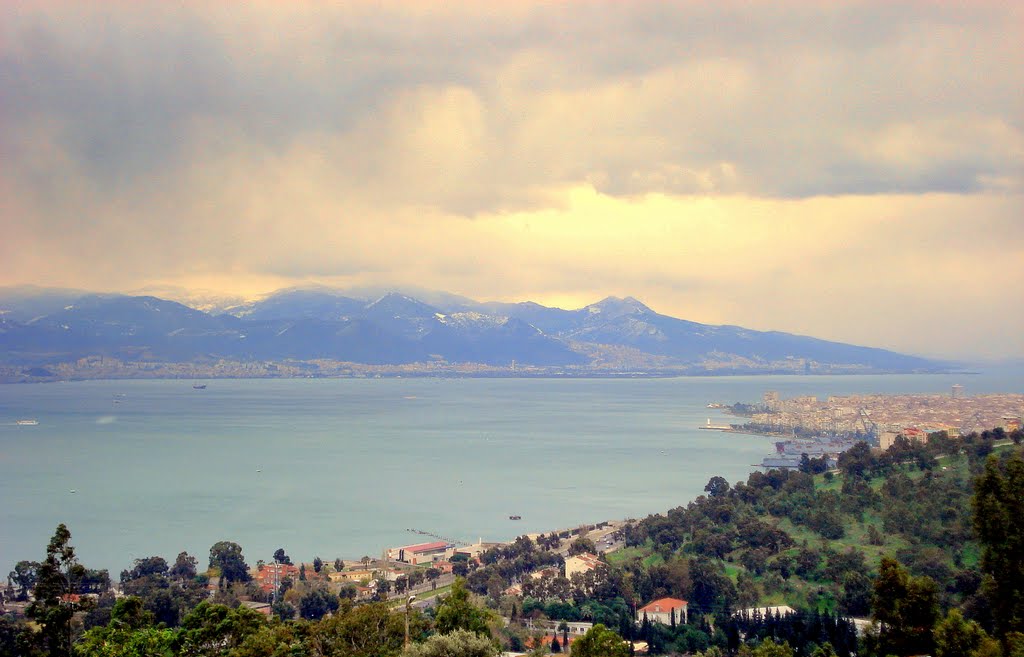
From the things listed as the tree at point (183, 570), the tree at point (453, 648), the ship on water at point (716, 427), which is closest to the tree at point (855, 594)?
the tree at point (453, 648)

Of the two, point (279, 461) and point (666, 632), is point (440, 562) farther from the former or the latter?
point (279, 461)

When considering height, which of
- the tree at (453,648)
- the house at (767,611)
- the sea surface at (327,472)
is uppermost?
the tree at (453,648)

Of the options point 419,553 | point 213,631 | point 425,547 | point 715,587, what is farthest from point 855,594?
point 425,547

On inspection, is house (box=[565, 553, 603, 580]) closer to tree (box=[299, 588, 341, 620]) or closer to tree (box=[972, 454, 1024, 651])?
tree (box=[299, 588, 341, 620])

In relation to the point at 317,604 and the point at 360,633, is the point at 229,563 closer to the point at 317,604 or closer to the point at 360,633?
the point at 317,604

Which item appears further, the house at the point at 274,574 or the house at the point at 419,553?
the house at the point at 419,553

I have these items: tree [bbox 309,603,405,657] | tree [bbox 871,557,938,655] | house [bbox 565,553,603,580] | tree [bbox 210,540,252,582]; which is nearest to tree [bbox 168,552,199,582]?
tree [bbox 210,540,252,582]

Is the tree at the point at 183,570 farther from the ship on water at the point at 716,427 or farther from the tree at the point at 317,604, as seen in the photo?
the ship on water at the point at 716,427
